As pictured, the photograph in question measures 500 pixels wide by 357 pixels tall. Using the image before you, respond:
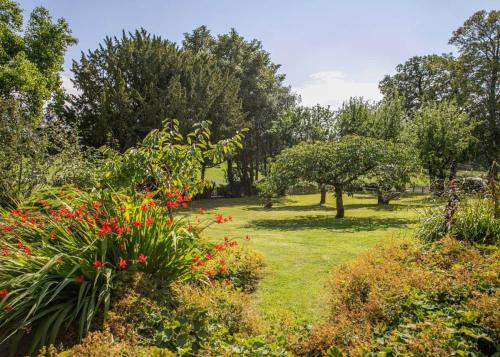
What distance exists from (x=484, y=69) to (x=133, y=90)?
101 ft

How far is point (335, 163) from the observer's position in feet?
47.8

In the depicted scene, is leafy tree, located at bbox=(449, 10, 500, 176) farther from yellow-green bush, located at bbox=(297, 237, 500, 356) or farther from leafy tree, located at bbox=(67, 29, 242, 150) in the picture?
yellow-green bush, located at bbox=(297, 237, 500, 356)

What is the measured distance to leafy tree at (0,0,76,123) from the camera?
1930cm

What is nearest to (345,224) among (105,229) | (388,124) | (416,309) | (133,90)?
(416,309)

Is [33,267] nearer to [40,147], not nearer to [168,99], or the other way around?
[40,147]

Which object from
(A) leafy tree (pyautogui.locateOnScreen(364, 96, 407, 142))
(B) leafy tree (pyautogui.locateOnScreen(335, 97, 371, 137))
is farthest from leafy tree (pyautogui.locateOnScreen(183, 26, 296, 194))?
(A) leafy tree (pyautogui.locateOnScreen(364, 96, 407, 142))

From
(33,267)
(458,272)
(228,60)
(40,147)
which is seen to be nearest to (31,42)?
(40,147)

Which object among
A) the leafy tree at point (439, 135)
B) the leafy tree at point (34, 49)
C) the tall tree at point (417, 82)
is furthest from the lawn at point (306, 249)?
the tall tree at point (417, 82)

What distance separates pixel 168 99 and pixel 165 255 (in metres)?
19.2

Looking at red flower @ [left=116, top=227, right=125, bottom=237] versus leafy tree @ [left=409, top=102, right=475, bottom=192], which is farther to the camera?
leafy tree @ [left=409, top=102, right=475, bottom=192]

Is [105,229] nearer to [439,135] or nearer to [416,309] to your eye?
[416,309]

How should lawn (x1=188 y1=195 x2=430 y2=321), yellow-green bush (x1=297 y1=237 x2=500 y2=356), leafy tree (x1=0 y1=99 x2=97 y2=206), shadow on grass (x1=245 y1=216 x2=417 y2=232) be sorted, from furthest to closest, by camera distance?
shadow on grass (x1=245 y1=216 x2=417 y2=232) < leafy tree (x1=0 y1=99 x2=97 y2=206) < lawn (x1=188 y1=195 x2=430 y2=321) < yellow-green bush (x1=297 y1=237 x2=500 y2=356)

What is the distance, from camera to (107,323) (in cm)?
368

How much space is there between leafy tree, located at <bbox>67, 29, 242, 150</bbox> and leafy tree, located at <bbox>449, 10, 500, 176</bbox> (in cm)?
2520
